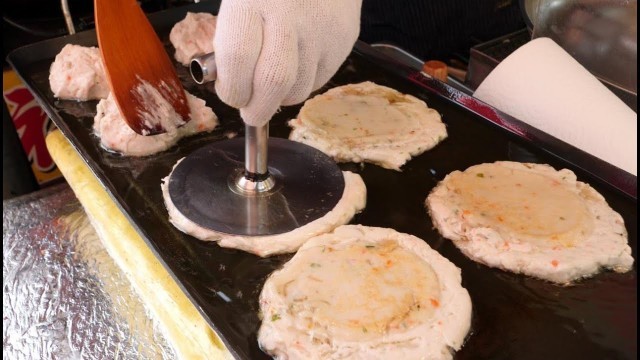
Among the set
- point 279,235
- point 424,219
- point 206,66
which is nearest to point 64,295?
point 279,235

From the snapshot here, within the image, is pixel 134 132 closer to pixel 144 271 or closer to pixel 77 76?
pixel 77 76

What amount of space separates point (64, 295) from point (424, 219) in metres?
1.22

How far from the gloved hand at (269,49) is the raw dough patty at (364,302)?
0.46 meters

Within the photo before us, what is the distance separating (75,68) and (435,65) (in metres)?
1.61

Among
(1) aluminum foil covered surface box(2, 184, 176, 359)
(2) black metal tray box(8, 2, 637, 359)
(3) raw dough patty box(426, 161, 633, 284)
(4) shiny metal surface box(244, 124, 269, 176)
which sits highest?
(4) shiny metal surface box(244, 124, 269, 176)

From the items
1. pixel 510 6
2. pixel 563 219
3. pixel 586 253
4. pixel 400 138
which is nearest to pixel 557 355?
pixel 586 253

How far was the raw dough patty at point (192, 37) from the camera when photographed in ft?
8.75

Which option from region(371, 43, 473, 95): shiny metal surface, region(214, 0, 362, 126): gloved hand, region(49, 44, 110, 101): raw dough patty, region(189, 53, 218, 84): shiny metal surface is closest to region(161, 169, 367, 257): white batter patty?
region(214, 0, 362, 126): gloved hand

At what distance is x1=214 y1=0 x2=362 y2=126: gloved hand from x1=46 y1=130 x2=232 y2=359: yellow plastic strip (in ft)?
1.84

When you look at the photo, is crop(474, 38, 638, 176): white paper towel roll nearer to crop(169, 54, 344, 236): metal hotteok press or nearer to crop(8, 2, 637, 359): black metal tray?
crop(8, 2, 637, 359): black metal tray

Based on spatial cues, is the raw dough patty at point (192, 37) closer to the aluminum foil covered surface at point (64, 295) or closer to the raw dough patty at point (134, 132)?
the raw dough patty at point (134, 132)

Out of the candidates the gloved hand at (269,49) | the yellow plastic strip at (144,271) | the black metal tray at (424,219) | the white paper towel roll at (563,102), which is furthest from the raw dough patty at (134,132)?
the white paper towel roll at (563,102)

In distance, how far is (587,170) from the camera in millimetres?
2029

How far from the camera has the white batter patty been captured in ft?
5.53
